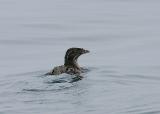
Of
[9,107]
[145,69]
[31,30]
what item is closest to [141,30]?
[31,30]

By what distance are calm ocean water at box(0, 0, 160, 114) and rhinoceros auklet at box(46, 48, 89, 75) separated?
327mm

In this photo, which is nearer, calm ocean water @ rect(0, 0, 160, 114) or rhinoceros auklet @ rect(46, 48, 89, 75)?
calm ocean water @ rect(0, 0, 160, 114)

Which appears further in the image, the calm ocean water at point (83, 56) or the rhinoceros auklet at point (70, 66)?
the rhinoceros auklet at point (70, 66)

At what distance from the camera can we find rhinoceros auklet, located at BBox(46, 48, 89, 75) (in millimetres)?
19036

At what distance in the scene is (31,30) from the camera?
26.5 m

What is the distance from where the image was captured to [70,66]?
20.1 m

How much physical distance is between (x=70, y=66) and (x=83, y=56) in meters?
3.34

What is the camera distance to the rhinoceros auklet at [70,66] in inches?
749

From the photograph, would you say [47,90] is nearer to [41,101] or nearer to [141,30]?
[41,101]

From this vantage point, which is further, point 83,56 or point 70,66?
point 83,56

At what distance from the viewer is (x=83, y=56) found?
2339cm

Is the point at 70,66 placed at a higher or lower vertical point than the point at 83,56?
lower

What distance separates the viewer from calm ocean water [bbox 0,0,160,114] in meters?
16.1

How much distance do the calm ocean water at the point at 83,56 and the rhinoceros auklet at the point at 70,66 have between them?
0.33 m
